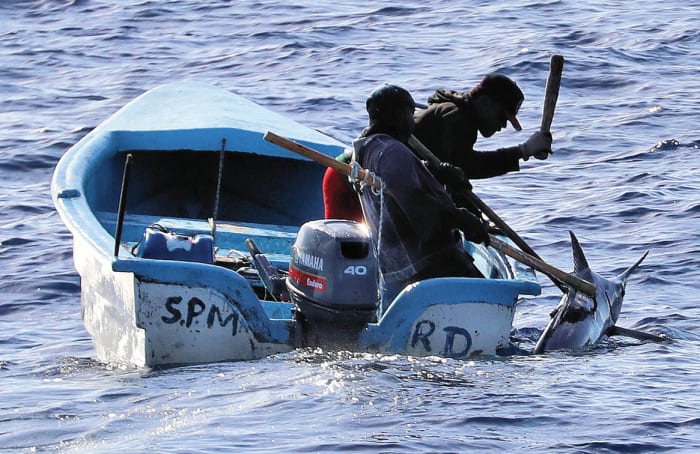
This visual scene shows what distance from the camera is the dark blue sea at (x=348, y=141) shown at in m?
6.28

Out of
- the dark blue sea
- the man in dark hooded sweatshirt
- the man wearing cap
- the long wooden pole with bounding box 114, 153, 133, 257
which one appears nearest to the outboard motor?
the dark blue sea

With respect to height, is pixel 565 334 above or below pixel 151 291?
below

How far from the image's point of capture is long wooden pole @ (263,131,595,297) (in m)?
7.71

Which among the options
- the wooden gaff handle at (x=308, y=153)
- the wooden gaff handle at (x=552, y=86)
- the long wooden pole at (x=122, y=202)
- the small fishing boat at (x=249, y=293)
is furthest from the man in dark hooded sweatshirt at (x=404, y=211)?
the long wooden pole at (x=122, y=202)

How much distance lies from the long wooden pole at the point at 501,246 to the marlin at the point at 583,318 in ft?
0.37

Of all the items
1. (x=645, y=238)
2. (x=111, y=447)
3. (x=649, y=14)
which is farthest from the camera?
(x=649, y=14)

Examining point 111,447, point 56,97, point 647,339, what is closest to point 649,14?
point 56,97

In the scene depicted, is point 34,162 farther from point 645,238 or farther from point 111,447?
point 111,447

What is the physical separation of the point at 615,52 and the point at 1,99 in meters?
7.93

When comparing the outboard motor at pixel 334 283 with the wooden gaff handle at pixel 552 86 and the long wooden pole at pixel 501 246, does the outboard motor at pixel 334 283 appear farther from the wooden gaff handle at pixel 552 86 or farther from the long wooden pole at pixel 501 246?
the wooden gaff handle at pixel 552 86

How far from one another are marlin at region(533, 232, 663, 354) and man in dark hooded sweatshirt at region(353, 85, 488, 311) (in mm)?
719

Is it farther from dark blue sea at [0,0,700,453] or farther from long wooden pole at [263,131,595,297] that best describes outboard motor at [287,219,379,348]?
long wooden pole at [263,131,595,297]

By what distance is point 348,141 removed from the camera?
14.2 meters

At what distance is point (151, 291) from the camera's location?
7.22 meters
